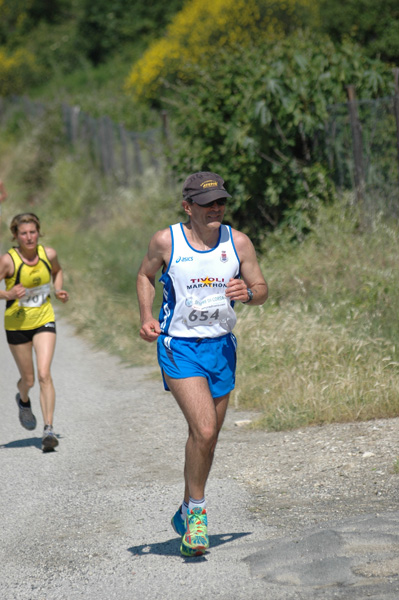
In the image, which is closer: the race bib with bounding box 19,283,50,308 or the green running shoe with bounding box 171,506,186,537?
the green running shoe with bounding box 171,506,186,537

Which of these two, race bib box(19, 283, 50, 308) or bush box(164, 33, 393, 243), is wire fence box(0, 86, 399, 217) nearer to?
bush box(164, 33, 393, 243)

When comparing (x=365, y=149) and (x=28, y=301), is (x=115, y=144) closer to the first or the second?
(x=365, y=149)

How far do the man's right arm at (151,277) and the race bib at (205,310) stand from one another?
0.17 m

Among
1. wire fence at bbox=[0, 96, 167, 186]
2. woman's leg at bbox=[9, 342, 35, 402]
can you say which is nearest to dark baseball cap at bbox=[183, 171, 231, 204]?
woman's leg at bbox=[9, 342, 35, 402]

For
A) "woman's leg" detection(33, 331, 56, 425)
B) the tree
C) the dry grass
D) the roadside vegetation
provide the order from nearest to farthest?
the dry grass → "woman's leg" detection(33, 331, 56, 425) → the roadside vegetation → the tree

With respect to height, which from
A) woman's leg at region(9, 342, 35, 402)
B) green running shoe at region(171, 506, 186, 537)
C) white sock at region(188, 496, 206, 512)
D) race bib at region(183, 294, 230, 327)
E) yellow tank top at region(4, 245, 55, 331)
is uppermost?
race bib at region(183, 294, 230, 327)

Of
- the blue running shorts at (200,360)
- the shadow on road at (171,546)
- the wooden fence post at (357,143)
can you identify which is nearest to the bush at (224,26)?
the wooden fence post at (357,143)

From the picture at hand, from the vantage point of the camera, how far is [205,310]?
4781mm

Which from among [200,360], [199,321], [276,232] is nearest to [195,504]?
[200,360]

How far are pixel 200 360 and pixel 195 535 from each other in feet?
2.84

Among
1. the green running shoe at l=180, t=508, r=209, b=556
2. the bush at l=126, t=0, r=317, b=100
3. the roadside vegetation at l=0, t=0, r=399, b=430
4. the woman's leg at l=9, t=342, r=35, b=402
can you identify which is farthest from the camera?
the bush at l=126, t=0, r=317, b=100

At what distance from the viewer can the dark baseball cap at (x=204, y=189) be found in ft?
15.5

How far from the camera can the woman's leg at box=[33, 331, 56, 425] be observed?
720cm

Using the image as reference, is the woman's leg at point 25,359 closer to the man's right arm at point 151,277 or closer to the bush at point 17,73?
the man's right arm at point 151,277
